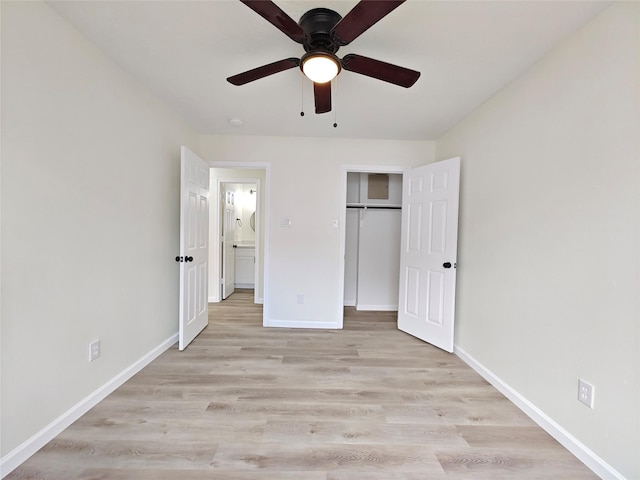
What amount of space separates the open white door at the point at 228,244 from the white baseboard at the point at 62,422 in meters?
2.41

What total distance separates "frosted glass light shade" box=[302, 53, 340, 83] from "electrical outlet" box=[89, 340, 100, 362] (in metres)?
2.18

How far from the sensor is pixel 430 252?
117 inches

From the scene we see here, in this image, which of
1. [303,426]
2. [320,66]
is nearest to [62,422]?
[303,426]

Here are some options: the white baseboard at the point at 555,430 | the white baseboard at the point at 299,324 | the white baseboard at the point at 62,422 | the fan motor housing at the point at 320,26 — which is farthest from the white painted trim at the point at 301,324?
the fan motor housing at the point at 320,26

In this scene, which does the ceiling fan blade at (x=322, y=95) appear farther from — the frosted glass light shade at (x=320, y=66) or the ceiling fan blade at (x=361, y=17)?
the ceiling fan blade at (x=361, y=17)

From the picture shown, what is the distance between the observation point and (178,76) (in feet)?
6.91

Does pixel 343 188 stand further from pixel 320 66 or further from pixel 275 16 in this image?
pixel 275 16

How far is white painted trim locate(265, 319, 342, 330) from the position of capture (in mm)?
3428

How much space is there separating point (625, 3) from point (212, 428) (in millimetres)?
3119

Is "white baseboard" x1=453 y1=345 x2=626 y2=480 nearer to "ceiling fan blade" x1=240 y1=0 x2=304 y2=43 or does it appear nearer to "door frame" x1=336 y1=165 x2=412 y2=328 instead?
"door frame" x1=336 y1=165 x2=412 y2=328

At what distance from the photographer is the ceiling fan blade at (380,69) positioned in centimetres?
148

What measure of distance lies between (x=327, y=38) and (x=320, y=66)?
13cm

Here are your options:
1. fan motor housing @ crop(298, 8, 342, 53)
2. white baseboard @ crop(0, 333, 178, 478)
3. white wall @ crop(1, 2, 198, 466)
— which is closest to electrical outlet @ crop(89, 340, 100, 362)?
white wall @ crop(1, 2, 198, 466)

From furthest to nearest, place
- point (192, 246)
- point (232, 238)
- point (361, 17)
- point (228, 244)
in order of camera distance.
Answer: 1. point (232, 238)
2. point (228, 244)
3. point (192, 246)
4. point (361, 17)
